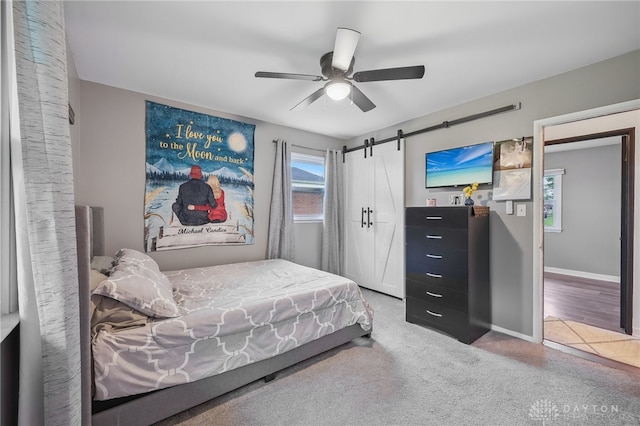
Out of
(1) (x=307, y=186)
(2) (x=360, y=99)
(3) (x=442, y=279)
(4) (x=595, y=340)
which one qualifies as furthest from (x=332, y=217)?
(4) (x=595, y=340)

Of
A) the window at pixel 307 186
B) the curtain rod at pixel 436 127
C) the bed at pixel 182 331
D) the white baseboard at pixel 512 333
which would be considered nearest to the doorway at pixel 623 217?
the white baseboard at pixel 512 333

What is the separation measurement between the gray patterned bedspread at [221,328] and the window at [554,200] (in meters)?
5.18

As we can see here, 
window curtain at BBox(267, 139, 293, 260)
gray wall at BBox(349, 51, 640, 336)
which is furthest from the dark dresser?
window curtain at BBox(267, 139, 293, 260)

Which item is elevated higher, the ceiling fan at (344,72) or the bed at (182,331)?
the ceiling fan at (344,72)

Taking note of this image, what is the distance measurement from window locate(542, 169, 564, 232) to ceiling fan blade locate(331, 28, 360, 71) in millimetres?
5649

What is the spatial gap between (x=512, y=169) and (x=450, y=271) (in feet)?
4.03

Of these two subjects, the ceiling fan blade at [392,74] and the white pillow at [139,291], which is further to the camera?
the ceiling fan blade at [392,74]

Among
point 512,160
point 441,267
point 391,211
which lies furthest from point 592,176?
point 441,267

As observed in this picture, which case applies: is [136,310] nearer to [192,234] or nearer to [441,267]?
[192,234]

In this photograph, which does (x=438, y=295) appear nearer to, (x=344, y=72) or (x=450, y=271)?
(x=450, y=271)

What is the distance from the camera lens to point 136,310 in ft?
5.31

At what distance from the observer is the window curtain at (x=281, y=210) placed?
151 inches

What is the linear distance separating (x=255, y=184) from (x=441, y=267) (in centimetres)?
257

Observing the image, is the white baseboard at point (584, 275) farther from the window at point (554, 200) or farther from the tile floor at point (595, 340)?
the tile floor at point (595, 340)
